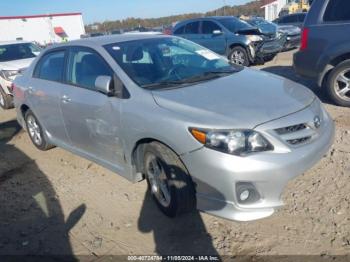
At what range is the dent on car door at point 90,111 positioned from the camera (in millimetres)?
3617

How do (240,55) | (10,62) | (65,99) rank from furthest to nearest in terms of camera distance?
(240,55) < (10,62) < (65,99)

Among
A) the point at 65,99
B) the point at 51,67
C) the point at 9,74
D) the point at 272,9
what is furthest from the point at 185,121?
the point at 272,9

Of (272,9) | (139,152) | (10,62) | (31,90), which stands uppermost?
(31,90)

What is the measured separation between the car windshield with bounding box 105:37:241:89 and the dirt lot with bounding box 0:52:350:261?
4.25 feet

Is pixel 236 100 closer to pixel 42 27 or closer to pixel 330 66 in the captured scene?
pixel 330 66

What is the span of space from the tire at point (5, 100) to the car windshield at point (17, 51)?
1209 mm

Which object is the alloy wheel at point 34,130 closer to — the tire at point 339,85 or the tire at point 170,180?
the tire at point 170,180

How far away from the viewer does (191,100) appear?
123 inches

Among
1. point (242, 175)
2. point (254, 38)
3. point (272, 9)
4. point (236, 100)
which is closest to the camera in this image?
point (242, 175)

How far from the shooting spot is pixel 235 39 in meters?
11.0

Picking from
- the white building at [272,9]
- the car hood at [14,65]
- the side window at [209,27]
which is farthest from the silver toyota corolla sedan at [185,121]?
the white building at [272,9]

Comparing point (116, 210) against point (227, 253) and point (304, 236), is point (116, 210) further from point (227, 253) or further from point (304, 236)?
point (304, 236)

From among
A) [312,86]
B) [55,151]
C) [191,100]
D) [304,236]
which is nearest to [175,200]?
[191,100]

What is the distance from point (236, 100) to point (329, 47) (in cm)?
344
